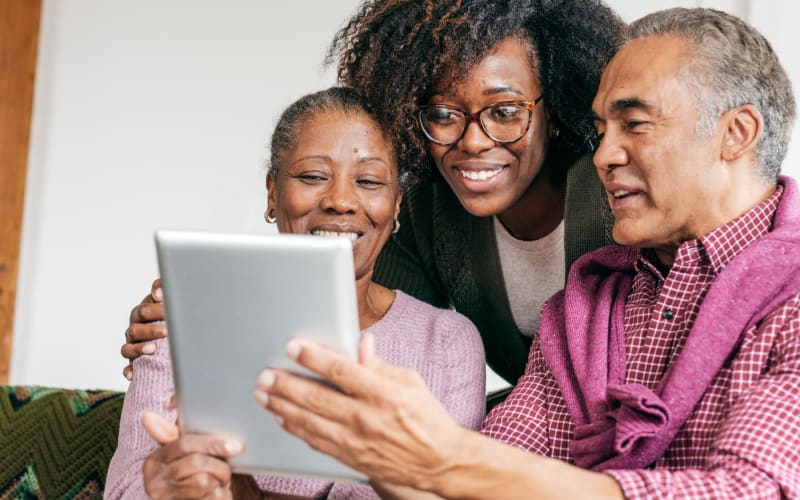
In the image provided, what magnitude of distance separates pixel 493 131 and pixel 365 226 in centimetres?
31

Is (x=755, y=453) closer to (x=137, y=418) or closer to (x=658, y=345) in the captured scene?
(x=658, y=345)

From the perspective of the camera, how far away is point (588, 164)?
6.57 feet

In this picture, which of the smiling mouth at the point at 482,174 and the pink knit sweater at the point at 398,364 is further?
the smiling mouth at the point at 482,174

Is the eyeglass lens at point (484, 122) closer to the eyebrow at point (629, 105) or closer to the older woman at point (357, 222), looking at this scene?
the older woman at point (357, 222)

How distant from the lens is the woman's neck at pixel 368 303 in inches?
75.7

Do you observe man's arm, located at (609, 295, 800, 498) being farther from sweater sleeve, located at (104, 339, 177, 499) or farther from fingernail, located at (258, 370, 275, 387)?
sweater sleeve, located at (104, 339, 177, 499)

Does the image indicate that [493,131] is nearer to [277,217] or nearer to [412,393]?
[277,217]

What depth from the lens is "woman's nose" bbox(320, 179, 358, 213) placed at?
71.6 inches

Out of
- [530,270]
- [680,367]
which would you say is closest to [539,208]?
[530,270]

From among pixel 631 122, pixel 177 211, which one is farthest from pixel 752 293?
pixel 177 211

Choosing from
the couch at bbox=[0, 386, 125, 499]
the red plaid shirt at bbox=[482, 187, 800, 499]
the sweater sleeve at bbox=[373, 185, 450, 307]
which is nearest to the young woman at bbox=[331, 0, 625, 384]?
the sweater sleeve at bbox=[373, 185, 450, 307]

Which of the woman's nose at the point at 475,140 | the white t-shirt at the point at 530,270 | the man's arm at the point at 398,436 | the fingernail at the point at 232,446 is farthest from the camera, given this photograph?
the white t-shirt at the point at 530,270

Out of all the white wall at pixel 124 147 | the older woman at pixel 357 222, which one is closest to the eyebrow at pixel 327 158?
the older woman at pixel 357 222

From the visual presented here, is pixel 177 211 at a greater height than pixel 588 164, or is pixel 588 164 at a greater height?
pixel 588 164
